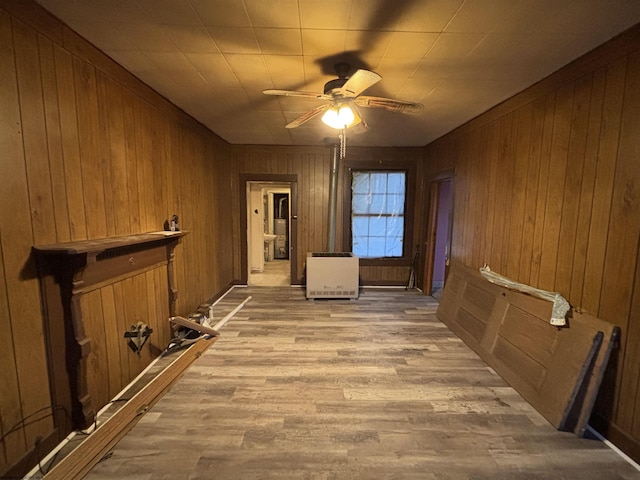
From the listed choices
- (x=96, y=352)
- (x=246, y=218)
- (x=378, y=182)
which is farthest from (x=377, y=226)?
(x=96, y=352)

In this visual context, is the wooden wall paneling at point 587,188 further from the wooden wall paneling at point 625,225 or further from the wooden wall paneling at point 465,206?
the wooden wall paneling at point 465,206

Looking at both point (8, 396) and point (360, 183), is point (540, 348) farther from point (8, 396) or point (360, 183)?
point (360, 183)

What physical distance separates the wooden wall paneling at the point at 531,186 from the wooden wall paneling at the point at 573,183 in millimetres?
277

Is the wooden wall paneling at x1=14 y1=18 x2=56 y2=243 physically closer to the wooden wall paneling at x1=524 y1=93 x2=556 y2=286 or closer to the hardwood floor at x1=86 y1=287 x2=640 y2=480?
the hardwood floor at x1=86 y1=287 x2=640 y2=480

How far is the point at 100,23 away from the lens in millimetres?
1592

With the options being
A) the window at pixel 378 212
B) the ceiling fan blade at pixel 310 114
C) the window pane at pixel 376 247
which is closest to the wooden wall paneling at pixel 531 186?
the ceiling fan blade at pixel 310 114

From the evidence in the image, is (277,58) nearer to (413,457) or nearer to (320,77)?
(320,77)

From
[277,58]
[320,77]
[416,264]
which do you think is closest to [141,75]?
[277,58]

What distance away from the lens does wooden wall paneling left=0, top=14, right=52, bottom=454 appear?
1304 mm

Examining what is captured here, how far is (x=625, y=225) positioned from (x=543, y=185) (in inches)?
28.0

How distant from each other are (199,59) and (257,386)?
251cm

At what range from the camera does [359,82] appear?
5.98ft

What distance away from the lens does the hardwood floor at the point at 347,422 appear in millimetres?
1455

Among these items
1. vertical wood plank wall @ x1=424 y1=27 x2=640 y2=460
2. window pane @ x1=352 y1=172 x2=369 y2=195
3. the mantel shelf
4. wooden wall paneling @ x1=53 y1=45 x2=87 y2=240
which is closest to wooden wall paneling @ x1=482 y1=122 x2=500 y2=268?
vertical wood plank wall @ x1=424 y1=27 x2=640 y2=460
